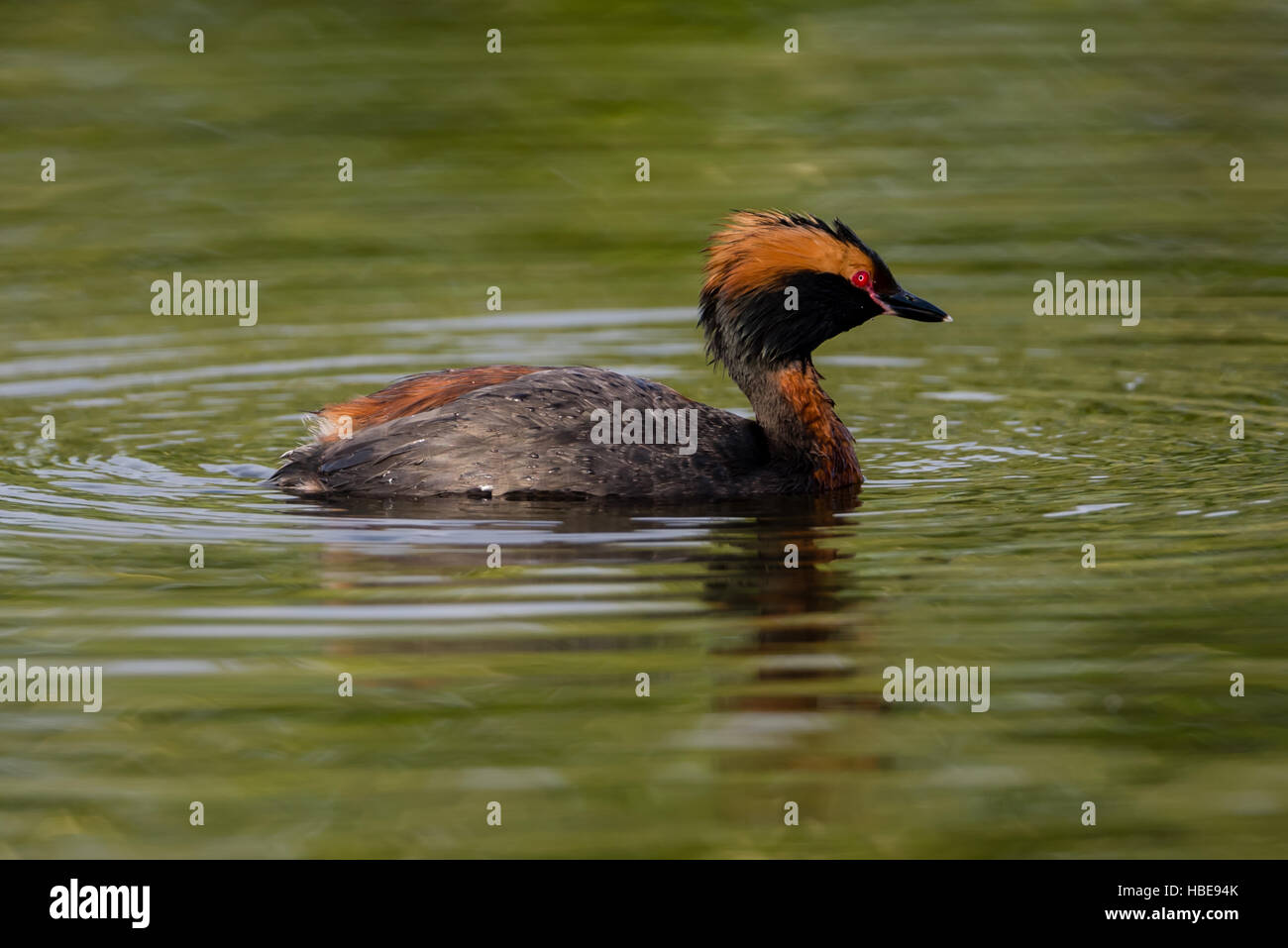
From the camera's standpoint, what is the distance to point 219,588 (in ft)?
29.2

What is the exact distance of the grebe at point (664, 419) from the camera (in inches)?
408

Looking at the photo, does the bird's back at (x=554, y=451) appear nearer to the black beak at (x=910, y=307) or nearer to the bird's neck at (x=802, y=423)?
the bird's neck at (x=802, y=423)

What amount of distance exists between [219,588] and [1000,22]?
1331cm

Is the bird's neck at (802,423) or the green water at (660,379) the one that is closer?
the green water at (660,379)

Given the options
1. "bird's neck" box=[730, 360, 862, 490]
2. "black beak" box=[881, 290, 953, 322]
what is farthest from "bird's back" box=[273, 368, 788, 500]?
"black beak" box=[881, 290, 953, 322]

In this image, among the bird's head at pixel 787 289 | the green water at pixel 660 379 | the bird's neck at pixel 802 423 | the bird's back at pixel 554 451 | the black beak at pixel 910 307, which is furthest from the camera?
the black beak at pixel 910 307

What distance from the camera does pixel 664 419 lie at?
1046 cm

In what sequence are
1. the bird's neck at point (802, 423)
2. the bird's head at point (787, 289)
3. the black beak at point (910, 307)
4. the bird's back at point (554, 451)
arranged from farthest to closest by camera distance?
the black beak at point (910, 307), the bird's head at point (787, 289), the bird's neck at point (802, 423), the bird's back at point (554, 451)

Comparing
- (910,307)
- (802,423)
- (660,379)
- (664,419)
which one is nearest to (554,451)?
(664,419)

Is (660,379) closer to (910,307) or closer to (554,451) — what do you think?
(910,307)

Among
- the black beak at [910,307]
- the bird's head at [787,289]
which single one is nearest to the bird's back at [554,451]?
the bird's head at [787,289]

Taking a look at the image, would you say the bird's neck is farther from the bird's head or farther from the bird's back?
the bird's back

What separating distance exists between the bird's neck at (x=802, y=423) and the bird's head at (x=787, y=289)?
71mm

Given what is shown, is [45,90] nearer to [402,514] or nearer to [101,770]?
[402,514]
